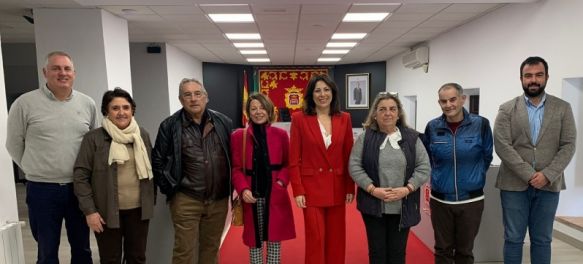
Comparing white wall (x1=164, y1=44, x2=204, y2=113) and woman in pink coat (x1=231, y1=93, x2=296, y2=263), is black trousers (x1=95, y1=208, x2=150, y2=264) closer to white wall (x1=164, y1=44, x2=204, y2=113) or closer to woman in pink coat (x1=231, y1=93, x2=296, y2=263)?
woman in pink coat (x1=231, y1=93, x2=296, y2=263)

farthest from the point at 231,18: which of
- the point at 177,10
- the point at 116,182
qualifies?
the point at 116,182

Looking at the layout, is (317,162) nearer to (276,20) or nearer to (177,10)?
(177,10)

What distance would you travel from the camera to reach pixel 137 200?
7.32 ft

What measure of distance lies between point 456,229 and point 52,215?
8.75 feet

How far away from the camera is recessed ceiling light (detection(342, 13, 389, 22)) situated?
509 centimetres

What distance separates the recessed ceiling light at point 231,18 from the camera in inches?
200

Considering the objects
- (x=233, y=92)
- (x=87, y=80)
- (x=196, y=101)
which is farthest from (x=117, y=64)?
(x=233, y=92)

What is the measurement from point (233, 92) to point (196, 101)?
10061mm

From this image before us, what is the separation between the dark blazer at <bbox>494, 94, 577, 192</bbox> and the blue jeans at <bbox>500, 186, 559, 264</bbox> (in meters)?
0.07

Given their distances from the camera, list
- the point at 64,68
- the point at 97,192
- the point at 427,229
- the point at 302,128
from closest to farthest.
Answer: the point at 97,192 → the point at 64,68 → the point at 302,128 → the point at 427,229

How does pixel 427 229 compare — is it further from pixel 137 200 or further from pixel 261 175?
pixel 137 200

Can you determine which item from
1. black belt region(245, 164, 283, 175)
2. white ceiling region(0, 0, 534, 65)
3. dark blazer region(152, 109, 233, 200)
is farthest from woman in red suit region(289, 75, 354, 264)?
white ceiling region(0, 0, 534, 65)

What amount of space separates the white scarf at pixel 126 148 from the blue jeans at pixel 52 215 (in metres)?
0.50

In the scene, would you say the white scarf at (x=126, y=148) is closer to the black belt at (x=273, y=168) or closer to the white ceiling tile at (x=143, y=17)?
the black belt at (x=273, y=168)
